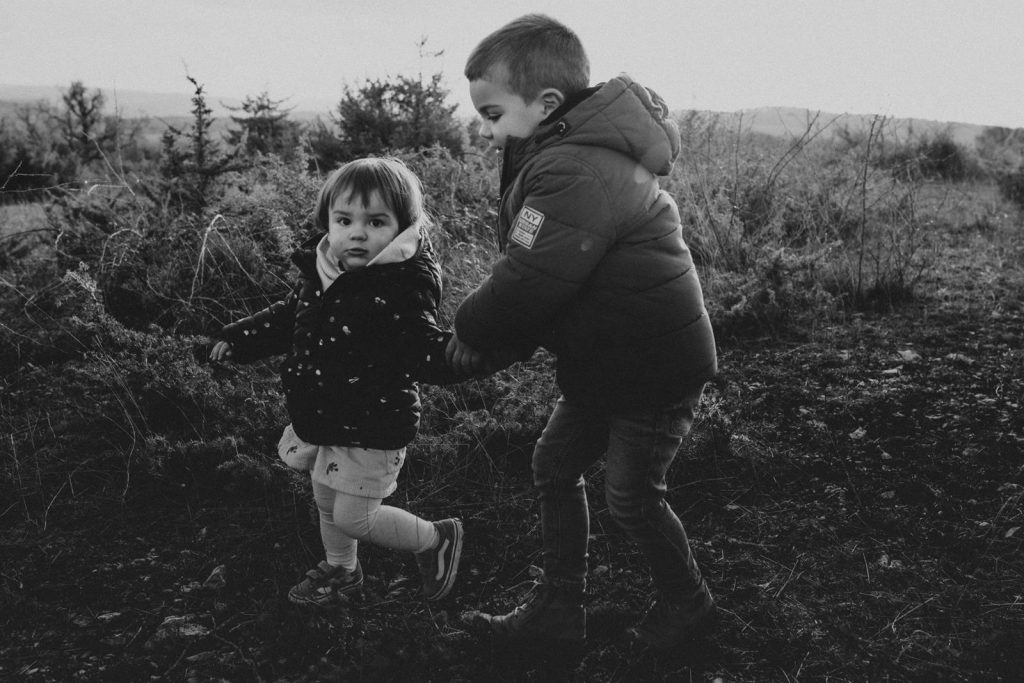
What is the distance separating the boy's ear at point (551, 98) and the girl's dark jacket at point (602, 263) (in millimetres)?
44

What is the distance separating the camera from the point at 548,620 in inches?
83.1

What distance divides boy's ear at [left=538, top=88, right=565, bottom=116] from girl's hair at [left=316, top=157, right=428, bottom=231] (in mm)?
553

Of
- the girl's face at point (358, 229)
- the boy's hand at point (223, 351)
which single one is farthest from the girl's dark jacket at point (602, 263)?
the boy's hand at point (223, 351)

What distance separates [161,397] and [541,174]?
233 centimetres

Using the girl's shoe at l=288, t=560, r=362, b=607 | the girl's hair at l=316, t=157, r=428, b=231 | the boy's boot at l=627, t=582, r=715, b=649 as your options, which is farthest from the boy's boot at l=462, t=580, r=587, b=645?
the girl's hair at l=316, t=157, r=428, b=231

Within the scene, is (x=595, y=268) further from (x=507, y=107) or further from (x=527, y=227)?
(x=507, y=107)

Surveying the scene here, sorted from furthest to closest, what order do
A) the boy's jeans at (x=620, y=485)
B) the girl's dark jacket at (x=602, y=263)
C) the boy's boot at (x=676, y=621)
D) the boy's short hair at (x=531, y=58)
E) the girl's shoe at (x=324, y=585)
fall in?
the girl's shoe at (x=324, y=585)
the boy's boot at (x=676, y=621)
the boy's jeans at (x=620, y=485)
the boy's short hair at (x=531, y=58)
the girl's dark jacket at (x=602, y=263)

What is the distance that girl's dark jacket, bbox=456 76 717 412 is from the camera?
65.9 inches

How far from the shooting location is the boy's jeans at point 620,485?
1.88 m

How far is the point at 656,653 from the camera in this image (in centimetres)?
206

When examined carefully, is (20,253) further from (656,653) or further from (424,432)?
(656,653)

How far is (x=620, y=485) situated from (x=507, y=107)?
99 centimetres

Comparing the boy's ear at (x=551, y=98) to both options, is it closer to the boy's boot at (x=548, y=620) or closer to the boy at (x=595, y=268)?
the boy at (x=595, y=268)

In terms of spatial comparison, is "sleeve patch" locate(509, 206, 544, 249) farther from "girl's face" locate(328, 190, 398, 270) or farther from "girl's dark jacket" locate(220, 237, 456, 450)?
"girl's face" locate(328, 190, 398, 270)
